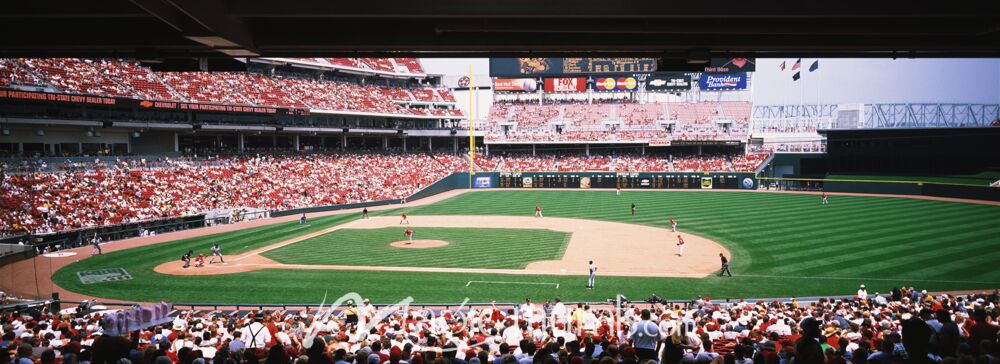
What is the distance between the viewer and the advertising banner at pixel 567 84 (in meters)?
89.9

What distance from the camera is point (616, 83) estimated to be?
292 ft

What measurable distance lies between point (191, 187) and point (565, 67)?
57039 mm

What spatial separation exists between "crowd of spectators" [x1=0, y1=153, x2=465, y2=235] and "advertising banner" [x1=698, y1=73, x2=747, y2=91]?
Result: 4241cm

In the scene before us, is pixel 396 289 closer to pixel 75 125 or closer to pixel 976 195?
pixel 75 125

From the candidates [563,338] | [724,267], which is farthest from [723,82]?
[563,338]

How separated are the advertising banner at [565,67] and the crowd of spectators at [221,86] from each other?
9069mm

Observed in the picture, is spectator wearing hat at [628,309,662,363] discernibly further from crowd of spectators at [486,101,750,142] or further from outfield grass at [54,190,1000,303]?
crowd of spectators at [486,101,750,142]

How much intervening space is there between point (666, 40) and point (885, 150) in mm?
66488

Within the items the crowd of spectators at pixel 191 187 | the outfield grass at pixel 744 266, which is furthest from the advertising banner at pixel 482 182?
the outfield grass at pixel 744 266

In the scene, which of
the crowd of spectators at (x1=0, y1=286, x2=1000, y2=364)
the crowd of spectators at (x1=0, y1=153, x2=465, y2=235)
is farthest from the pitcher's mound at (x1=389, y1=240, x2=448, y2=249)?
the crowd of spectators at (x1=0, y1=153, x2=465, y2=235)

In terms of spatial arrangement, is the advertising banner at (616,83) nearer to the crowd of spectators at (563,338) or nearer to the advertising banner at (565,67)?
the advertising banner at (565,67)

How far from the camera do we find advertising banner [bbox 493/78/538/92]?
9150 centimetres

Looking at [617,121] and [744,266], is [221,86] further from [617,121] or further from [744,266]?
[617,121]

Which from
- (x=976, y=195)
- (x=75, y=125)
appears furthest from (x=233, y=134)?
(x=976, y=195)
